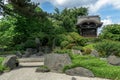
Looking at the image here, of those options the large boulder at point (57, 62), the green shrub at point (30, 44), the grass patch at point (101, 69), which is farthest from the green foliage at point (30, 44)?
the grass patch at point (101, 69)

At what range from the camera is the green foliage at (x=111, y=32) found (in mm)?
32438

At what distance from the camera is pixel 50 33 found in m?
32.5

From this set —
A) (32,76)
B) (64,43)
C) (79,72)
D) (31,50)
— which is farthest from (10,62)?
(31,50)

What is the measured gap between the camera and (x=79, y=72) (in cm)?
1348

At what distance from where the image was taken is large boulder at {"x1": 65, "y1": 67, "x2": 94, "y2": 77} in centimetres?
1332

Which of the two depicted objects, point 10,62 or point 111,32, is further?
point 111,32

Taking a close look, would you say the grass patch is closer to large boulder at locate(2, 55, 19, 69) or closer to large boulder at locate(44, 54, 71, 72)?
large boulder at locate(44, 54, 71, 72)

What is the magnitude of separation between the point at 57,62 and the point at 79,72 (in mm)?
1923

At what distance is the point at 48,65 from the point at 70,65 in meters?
1.55

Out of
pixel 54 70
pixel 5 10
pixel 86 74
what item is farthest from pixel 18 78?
pixel 5 10

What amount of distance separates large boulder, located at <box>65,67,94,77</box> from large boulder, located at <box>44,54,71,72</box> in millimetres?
995

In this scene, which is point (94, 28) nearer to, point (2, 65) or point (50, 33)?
point (50, 33)

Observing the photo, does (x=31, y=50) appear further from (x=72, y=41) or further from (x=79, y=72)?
(x=79, y=72)

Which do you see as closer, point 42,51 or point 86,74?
point 86,74
